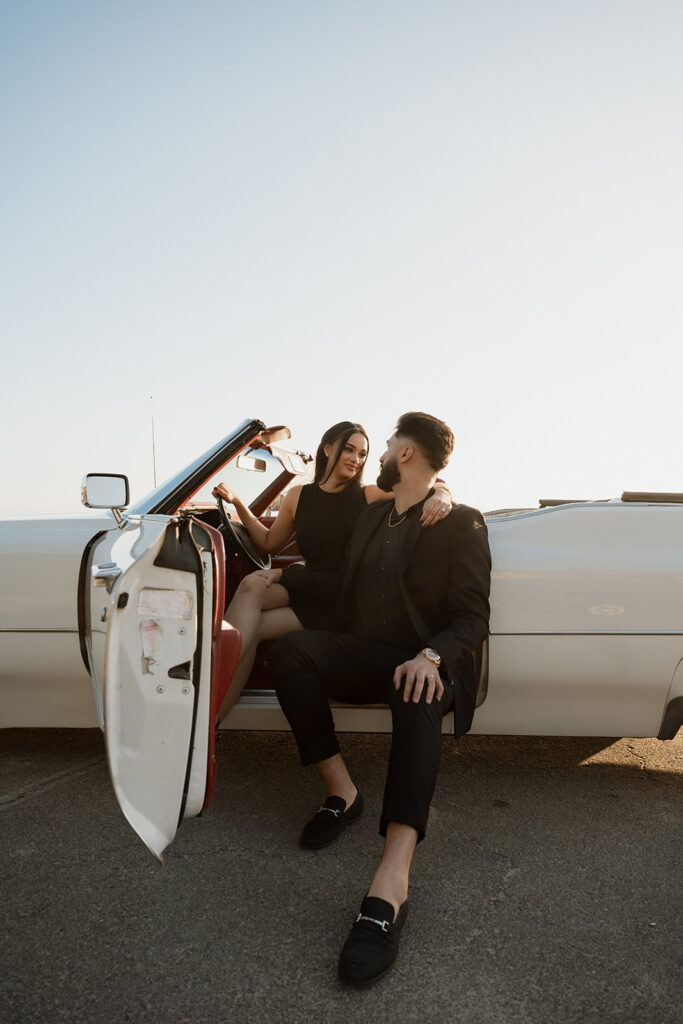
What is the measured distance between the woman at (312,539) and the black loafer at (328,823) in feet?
2.19

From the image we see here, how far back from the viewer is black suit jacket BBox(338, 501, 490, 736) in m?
Result: 2.44

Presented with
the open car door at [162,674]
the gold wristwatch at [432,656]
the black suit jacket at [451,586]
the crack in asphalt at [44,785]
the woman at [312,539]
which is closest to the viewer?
the open car door at [162,674]

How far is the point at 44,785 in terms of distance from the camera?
2938mm

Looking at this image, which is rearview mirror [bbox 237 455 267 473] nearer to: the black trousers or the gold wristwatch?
the black trousers

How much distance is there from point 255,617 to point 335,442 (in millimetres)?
838

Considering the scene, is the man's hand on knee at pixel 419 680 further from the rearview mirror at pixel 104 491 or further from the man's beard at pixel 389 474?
the rearview mirror at pixel 104 491

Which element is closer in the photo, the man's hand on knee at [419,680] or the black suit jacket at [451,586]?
the man's hand on knee at [419,680]

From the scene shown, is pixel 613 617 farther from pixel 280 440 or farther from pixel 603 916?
pixel 280 440

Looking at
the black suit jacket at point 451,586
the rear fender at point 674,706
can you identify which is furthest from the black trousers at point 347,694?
the rear fender at point 674,706

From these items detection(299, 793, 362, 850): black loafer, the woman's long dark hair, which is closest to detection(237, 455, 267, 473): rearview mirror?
the woman's long dark hair

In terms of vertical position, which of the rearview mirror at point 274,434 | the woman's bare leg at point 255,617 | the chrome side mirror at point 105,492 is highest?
the rearview mirror at point 274,434

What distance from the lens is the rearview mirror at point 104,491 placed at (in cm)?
238

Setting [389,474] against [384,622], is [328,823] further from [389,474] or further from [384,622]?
[389,474]

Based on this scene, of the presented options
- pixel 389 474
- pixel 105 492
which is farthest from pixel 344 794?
pixel 105 492
